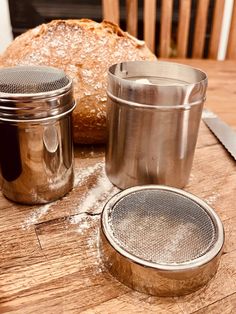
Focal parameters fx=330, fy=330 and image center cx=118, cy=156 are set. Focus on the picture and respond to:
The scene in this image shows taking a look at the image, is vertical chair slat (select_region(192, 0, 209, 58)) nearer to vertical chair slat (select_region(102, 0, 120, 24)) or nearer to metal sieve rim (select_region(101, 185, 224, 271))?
vertical chair slat (select_region(102, 0, 120, 24))

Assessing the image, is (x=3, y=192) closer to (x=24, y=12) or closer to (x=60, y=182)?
(x=60, y=182)

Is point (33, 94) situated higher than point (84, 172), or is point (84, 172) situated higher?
point (33, 94)

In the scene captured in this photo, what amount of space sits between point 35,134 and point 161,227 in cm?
26

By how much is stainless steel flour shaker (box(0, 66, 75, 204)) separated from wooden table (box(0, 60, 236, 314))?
0.04 meters

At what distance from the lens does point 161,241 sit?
1.63 feet

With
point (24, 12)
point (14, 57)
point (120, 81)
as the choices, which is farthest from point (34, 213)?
point (24, 12)

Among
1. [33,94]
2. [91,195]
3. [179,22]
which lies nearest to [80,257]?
[91,195]

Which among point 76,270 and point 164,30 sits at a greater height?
point 164,30

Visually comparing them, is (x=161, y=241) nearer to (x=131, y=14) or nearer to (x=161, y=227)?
(x=161, y=227)

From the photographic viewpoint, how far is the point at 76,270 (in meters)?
0.50

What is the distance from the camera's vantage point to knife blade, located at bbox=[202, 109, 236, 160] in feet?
2.75

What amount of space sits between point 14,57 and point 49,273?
54cm

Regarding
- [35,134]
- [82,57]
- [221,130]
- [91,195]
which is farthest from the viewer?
[221,130]

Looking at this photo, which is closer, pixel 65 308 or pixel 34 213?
pixel 65 308
